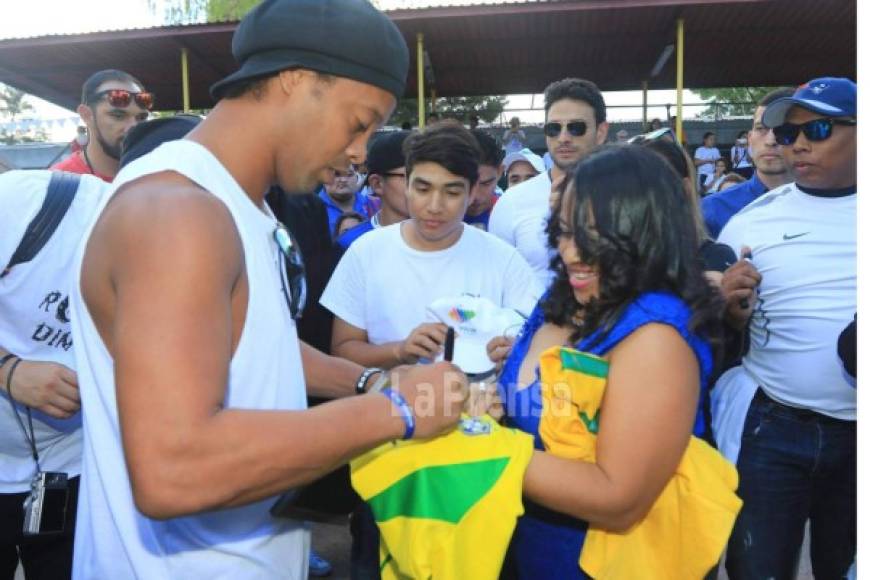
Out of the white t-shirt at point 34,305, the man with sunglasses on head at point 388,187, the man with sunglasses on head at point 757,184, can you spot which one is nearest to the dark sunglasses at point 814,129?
the man with sunglasses on head at point 757,184

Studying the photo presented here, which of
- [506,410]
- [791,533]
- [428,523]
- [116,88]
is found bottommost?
[791,533]

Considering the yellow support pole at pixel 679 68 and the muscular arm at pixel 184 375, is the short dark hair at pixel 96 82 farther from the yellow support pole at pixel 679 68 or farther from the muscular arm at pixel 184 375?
the yellow support pole at pixel 679 68

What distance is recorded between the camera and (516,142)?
45.7 ft

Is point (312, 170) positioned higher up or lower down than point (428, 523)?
higher up

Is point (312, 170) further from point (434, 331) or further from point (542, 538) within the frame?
point (434, 331)

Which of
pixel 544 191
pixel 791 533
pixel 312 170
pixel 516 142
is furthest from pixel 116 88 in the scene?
pixel 516 142

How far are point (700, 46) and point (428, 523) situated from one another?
552 inches

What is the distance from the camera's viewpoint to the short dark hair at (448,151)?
3.28 m

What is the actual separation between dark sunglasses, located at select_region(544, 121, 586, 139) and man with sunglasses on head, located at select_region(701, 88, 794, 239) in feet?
2.77

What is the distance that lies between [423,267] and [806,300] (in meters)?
1.52

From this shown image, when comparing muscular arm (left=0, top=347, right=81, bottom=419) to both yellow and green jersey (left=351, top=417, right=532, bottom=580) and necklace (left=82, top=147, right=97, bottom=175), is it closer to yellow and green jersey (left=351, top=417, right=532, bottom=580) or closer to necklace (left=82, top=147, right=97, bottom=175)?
yellow and green jersey (left=351, top=417, right=532, bottom=580)

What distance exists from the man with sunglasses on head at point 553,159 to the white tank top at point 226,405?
2646 millimetres

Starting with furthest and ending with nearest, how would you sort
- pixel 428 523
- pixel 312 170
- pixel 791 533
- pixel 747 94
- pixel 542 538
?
pixel 747 94
pixel 791 533
pixel 542 538
pixel 428 523
pixel 312 170

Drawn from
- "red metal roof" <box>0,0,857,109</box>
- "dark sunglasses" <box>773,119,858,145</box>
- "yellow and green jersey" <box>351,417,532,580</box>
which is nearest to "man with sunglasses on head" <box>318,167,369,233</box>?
"dark sunglasses" <box>773,119,858,145</box>
